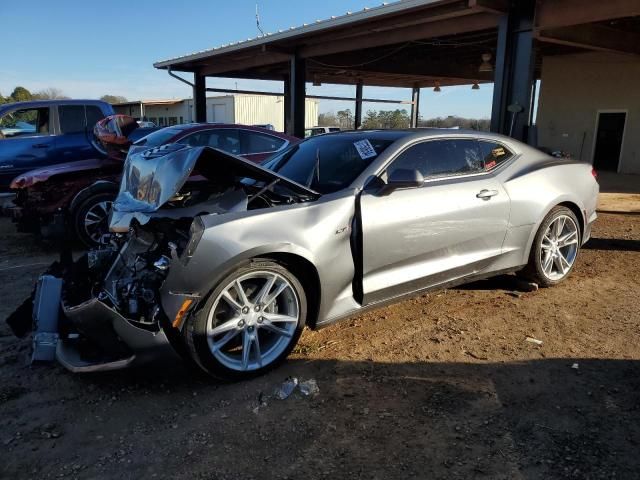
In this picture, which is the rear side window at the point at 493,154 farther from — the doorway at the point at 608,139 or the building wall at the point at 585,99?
the doorway at the point at 608,139

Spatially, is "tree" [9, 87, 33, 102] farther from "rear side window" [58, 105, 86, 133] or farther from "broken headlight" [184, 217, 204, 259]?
"broken headlight" [184, 217, 204, 259]

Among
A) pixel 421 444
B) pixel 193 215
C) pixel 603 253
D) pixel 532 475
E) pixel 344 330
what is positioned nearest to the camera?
pixel 532 475

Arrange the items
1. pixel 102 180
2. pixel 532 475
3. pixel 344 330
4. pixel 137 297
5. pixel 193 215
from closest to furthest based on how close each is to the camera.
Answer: pixel 532 475 → pixel 137 297 → pixel 193 215 → pixel 344 330 → pixel 102 180

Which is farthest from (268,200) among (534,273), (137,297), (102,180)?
(102,180)

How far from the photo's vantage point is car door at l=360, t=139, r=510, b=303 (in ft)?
12.2

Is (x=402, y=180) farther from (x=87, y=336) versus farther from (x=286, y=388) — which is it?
(x=87, y=336)

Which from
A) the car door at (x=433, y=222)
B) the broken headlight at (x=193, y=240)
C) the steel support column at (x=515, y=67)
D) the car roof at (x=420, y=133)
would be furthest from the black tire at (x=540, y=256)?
the steel support column at (x=515, y=67)

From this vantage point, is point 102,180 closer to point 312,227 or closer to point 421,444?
point 312,227

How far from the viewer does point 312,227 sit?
3.44 metres

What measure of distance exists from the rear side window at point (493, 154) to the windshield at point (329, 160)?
1.01 metres

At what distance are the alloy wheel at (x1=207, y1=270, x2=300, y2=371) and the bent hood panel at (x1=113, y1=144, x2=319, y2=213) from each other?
2.25 feet

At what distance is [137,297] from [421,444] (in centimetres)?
185

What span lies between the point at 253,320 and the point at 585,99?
Answer: 16.8 meters

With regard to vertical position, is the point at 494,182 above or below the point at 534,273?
above
